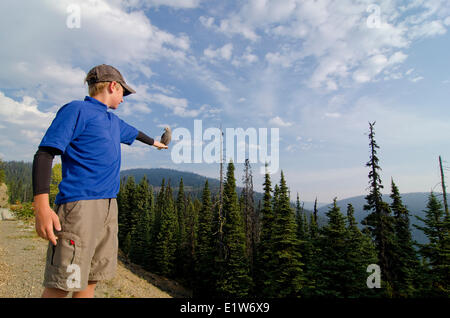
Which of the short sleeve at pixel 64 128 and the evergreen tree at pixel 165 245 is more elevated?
the short sleeve at pixel 64 128

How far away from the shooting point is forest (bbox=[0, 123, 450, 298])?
1823 centimetres

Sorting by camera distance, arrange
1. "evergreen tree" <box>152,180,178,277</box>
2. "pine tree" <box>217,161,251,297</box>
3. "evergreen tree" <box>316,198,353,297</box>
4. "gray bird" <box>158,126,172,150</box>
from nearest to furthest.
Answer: "gray bird" <box>158,126,172,150</box>
"evergreen tree" <box>316,198,353,297</box>
"pine tree" <box>217,161,251,297</box>
"evergreen tree" <box>152,180,178,277</box>

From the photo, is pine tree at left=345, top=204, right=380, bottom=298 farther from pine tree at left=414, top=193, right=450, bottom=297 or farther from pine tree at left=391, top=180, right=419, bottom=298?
pine tree at left=391, top=180, right=419, bottom=298

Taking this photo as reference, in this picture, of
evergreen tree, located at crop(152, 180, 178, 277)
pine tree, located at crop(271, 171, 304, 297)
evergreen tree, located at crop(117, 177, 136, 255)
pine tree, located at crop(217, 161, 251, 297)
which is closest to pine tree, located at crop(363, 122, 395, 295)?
pine tree, located at crop(271, 171, 304, 297)

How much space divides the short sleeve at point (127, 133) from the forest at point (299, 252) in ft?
63.2

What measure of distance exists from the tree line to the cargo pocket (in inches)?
767

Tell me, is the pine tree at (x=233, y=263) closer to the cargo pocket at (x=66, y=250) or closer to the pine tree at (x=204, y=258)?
the pine tree at (x=204, y=258)

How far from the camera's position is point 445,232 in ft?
51.1

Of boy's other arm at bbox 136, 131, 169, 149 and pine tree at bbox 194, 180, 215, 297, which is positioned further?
pine tree at bbox 194, 180, 215, 297

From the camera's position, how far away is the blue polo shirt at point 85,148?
6.13ft

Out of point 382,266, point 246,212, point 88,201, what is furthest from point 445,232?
point 246,212

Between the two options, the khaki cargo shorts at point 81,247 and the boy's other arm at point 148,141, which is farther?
the boy's other arm at point 148,141

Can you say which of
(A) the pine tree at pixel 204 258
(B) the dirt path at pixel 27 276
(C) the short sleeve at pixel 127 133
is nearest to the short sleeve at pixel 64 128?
(C) the short sleeve at pixel 127 133

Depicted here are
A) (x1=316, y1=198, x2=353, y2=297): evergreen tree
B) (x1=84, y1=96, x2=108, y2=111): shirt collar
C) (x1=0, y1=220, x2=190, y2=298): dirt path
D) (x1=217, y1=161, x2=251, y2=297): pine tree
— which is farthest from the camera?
(x1=217, y1=161, x2=251, y2=297): pine tree
